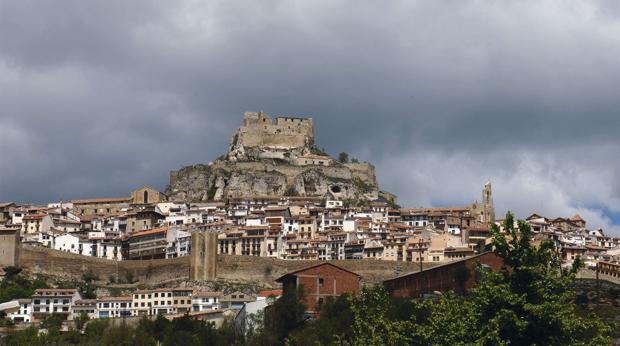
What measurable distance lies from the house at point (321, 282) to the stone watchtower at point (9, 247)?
24933 mm

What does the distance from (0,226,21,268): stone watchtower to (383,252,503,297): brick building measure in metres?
30.6

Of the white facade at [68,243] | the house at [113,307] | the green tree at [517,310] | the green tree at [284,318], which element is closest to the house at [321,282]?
the green tree at [284,318]

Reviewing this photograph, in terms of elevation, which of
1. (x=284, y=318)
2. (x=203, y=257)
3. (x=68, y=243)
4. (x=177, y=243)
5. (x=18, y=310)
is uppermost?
(x=68, y=243)

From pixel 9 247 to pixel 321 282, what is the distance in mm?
28155

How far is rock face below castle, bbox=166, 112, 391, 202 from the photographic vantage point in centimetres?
10906

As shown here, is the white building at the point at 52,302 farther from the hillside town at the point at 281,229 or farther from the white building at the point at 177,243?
the white building at the point at 177,243

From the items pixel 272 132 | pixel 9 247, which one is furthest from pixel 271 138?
pixel 9 247

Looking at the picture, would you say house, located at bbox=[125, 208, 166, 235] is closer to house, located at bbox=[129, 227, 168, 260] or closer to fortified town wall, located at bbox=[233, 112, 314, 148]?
house, located at bbox=[129, 227, 168, 260]

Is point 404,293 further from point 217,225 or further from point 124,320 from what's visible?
point 217,225

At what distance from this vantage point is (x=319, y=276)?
226ft

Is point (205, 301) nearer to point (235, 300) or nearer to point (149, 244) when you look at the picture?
point (235, 300)

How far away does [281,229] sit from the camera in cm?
9256

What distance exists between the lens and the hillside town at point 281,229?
87.8 m

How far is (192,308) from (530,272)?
2078 inches
